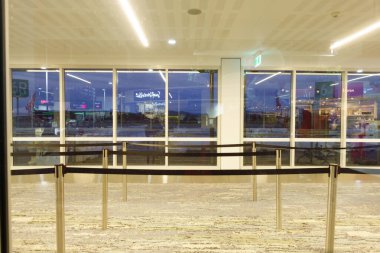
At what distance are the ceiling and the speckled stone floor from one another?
6.25ft

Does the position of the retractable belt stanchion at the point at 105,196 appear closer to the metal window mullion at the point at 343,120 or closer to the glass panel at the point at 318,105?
the glass panel at the point at 318,105

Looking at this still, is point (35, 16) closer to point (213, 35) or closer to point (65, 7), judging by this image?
point (65, 7)

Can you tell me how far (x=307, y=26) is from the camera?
498 cm

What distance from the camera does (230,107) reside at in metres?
7.11

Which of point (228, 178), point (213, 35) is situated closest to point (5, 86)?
point (213, 35)

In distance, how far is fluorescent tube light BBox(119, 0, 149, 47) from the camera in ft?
13.7

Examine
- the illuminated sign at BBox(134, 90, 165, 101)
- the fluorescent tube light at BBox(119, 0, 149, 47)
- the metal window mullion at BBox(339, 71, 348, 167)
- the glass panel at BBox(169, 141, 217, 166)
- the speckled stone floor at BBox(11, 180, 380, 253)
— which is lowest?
the speckled stone floor at BBox(11, 180, 380, 253)

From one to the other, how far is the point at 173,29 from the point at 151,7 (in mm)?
1019

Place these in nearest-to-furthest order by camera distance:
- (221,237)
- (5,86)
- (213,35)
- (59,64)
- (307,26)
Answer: (5,86), (221,237), (307,26), (213,35), (59,64)

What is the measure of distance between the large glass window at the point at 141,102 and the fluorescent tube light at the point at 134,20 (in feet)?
4.74

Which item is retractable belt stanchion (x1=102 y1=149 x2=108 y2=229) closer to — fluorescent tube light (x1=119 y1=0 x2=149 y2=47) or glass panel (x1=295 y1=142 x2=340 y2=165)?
fluorescent tube light (x1=119 y1=0 x2=149 y2=47)

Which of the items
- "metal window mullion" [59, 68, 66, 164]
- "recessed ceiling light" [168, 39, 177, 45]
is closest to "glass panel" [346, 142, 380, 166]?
"recessed ceiling light" [168, 39, 177, 45]

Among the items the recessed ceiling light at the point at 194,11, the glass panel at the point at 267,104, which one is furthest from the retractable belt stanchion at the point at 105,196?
the glass panel at the point at 267,104

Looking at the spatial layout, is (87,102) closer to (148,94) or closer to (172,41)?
(148,94)
